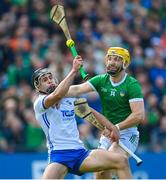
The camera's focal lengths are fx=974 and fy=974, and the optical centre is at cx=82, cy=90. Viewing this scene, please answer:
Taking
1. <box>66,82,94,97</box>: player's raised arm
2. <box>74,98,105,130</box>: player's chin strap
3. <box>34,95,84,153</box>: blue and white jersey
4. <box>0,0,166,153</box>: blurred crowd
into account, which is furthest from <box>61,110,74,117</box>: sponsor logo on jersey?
<box>0,0,166,153</box>: blurred crowd

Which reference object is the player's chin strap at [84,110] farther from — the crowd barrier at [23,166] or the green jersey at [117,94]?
the crowd barrier at [23,166]

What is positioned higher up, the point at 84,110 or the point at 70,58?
the point at 70,58

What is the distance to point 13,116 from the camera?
51.8 feet

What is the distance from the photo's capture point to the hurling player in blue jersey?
446 inches

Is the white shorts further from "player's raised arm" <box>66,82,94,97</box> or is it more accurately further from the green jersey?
"player's raised arm" <box>66,82,94,97</box>

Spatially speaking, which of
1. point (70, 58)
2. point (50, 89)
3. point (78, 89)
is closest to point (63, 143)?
point (50, 89)

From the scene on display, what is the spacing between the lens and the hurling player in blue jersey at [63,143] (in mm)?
11320

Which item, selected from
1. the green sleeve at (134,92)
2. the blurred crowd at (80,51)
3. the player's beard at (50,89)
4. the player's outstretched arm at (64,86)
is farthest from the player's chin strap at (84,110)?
the blurred crowd at (80,51)

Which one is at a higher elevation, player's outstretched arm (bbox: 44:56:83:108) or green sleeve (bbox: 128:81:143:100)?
player's outstretched arm (bbox: 44:56:83:108)

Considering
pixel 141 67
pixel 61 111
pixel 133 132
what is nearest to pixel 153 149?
pixel 141 67

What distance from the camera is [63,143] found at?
1154cm

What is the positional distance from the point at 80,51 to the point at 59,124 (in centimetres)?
640

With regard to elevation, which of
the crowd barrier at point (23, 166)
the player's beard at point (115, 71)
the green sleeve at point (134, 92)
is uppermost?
the player's beard at point (115, 71)

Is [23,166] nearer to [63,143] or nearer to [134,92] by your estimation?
[134,92]
